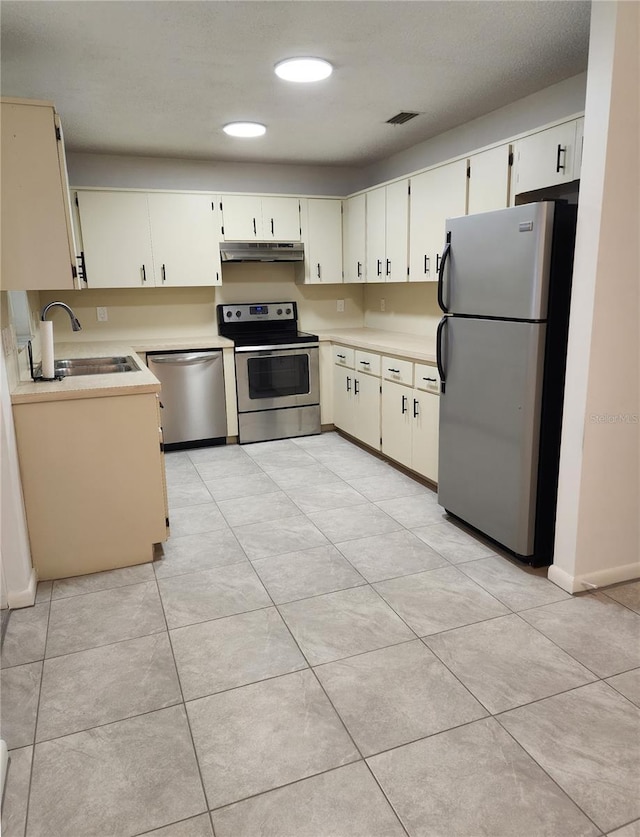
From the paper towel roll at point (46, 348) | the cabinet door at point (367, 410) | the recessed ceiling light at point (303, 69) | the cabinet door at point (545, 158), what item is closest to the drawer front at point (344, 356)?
the cabinet door at point (367, 410)

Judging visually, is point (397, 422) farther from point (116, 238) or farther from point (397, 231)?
point (116, 238)

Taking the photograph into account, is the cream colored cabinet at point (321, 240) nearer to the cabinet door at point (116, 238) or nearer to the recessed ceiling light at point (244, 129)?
the recessed ceiling light at point (244, 129)

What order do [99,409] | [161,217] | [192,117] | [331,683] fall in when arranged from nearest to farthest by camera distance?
[331,683] < [99,409] < [192,117] < [161,217]

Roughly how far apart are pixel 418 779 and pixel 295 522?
1.86 meters

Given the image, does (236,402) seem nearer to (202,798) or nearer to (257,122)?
(257,122)

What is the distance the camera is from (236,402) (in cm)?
492

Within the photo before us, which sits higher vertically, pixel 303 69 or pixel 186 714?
pixel 303 69

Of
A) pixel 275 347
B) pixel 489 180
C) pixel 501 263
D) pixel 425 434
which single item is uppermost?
pixel 489 180

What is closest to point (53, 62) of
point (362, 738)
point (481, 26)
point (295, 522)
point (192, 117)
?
point (192, 117)

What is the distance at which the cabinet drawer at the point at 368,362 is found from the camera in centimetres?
434

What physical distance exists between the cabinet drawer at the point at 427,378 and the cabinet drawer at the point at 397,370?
0.10 metres

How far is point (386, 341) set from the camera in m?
4.47

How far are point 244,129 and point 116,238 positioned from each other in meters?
1.43

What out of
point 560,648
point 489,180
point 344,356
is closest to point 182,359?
point 344,356
